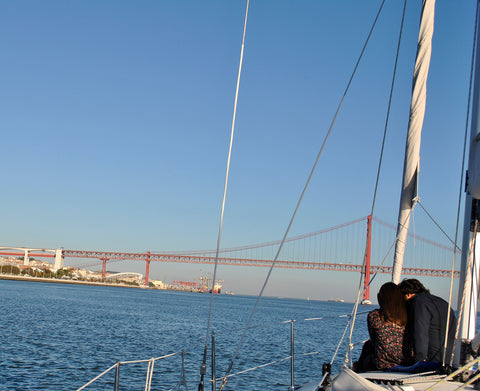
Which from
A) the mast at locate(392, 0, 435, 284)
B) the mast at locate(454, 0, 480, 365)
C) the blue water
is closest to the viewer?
the mast at locate(454, 0, 480, 365)

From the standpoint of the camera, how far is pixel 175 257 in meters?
A: 92.8

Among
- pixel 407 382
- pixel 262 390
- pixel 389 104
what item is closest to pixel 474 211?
pixel 407 382

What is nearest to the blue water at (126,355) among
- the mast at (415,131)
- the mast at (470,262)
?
the mast at (415,131)

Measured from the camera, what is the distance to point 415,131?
5.02m

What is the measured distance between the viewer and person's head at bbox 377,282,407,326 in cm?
338

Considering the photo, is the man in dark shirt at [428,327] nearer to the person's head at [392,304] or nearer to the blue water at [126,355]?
the person's head at [392,304]

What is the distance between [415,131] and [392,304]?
2179mm

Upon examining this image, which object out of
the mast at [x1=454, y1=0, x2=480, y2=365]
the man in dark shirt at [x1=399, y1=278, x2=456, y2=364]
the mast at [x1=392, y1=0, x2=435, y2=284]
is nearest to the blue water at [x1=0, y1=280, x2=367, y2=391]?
the mast at [x1=392, y1=0, x2=435, y2=284]

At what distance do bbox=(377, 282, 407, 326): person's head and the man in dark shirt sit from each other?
0.28 feet

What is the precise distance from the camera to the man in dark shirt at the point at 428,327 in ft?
10.9

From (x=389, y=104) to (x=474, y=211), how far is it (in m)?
2.91

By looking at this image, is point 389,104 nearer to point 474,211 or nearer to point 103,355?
point 474,211

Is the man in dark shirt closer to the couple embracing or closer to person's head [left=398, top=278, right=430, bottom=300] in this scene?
the couple embracing

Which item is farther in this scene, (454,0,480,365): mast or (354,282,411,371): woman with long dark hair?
(354,282,411,371): woman with long dark hair
